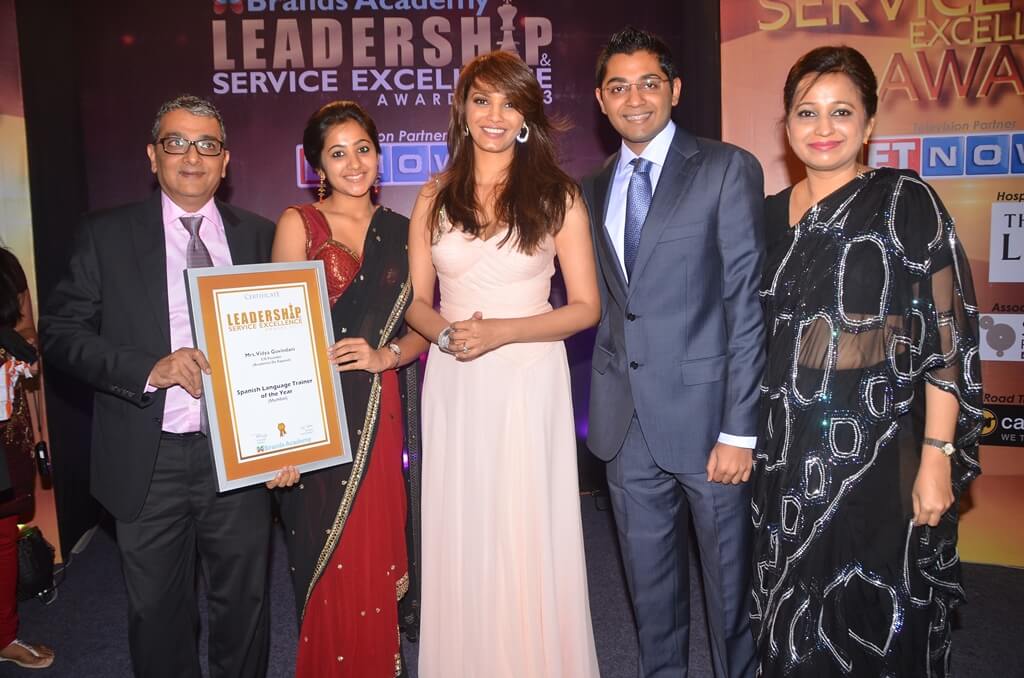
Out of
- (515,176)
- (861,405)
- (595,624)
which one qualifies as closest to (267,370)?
(515,176)

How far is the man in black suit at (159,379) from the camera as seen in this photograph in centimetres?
237

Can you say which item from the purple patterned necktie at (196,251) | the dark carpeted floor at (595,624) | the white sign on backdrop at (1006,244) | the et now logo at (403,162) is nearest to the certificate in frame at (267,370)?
the purple patterned necktie at (196,251)

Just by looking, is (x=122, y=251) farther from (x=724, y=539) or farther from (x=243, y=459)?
(x=724, y=539)

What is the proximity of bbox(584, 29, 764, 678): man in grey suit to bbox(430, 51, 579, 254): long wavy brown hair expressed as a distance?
0.63ft

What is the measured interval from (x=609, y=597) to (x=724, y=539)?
4.96 ft

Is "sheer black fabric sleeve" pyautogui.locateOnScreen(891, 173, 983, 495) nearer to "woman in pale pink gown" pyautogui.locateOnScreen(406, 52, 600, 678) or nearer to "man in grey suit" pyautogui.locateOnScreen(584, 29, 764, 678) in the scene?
"man in grey suit" pyautogui.locateOnScreen(584, 29, 764, 678)

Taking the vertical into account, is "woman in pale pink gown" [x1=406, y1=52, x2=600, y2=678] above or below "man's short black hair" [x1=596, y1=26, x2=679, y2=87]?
below

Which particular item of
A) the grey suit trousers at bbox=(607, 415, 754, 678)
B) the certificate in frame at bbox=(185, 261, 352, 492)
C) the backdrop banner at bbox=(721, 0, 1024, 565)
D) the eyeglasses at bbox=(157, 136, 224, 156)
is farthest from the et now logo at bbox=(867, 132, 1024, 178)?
the eyeglasses at bbox=(157, 136, 224, 156)

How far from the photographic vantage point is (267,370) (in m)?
2.34

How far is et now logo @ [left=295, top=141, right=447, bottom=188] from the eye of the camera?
5152 millimetres

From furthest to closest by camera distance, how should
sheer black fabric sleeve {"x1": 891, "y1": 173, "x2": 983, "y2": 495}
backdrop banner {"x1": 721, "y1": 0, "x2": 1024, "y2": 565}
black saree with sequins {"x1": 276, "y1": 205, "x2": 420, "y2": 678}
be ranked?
backdrop banner {"x1": 721, "y1": 0, "x2": 1024, "y2": 565}, black saree with sequins {"x1": 276, "y1": 205, "x2": 420, "y2": 678}, sheer black fabric sleeve {"x1": 891, "y1": 173, "x2": 983, "y2": 495}

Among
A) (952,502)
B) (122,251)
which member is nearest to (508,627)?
(952,502)

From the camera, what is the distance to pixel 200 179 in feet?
8.03

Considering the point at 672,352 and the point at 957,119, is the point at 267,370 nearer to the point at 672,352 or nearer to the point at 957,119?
the point at 672,352
